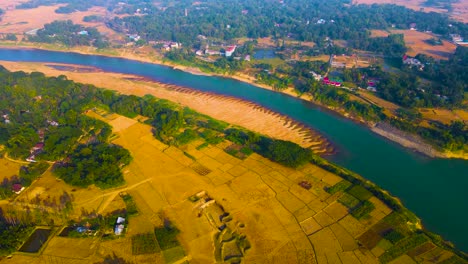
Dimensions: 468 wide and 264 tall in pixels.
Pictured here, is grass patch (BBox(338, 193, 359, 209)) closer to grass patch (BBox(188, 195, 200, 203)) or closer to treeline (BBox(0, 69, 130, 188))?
grass patch (BBox(188, 195, 200, 203))

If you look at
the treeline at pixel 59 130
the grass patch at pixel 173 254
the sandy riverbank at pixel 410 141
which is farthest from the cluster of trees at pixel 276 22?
the grass patch at pixel 173 254

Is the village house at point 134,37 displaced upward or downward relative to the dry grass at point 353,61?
downward

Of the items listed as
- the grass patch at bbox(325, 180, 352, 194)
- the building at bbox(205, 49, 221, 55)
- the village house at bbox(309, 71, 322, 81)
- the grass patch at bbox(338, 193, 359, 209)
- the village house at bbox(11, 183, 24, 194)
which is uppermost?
the village house at bbox(309, 71, 322, 81)

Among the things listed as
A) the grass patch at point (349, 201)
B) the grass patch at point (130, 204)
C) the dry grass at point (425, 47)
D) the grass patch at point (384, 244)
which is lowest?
the grass patch at point (130, 204)

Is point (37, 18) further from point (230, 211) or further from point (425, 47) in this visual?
point (425, 47)

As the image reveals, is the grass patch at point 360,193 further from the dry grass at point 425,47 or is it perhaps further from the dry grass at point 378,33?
the dry grass at point 378,33

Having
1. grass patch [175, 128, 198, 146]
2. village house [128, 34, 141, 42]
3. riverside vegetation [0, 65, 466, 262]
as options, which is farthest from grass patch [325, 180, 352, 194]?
village house [128, 34, 141, 42]
